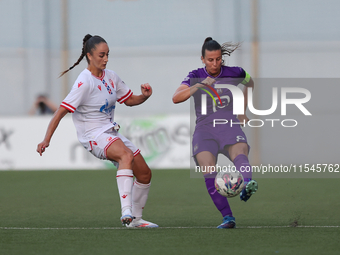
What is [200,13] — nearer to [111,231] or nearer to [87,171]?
[87,171]

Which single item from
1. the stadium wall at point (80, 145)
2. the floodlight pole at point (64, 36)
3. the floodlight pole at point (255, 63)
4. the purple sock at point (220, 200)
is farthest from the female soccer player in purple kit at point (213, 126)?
the floodlight pole at point (64, 36)

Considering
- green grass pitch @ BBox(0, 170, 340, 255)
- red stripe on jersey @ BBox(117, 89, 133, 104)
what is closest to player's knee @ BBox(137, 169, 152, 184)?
green grass pitch @ BBox(0, 170, 340, 255)

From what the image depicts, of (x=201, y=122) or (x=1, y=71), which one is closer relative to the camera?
(x=201, y=122)

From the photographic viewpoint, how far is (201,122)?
5543 millimetres

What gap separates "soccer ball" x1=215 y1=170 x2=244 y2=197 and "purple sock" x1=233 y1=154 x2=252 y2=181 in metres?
0.05

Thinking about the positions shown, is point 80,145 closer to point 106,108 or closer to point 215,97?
point 106,108

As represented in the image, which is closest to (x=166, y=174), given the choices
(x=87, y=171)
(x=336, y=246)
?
(x=87, y=171)

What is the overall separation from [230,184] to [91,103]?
1.43 m

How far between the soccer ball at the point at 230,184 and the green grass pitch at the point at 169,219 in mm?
327

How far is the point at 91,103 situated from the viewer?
5.41m

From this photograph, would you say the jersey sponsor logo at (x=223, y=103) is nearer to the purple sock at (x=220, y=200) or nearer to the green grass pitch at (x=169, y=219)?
the purple sock at (x=220, y=200)

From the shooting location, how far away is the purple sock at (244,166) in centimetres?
516

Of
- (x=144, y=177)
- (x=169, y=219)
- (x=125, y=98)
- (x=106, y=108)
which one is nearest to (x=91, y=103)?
(x=106, y=108)

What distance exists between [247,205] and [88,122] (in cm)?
272
